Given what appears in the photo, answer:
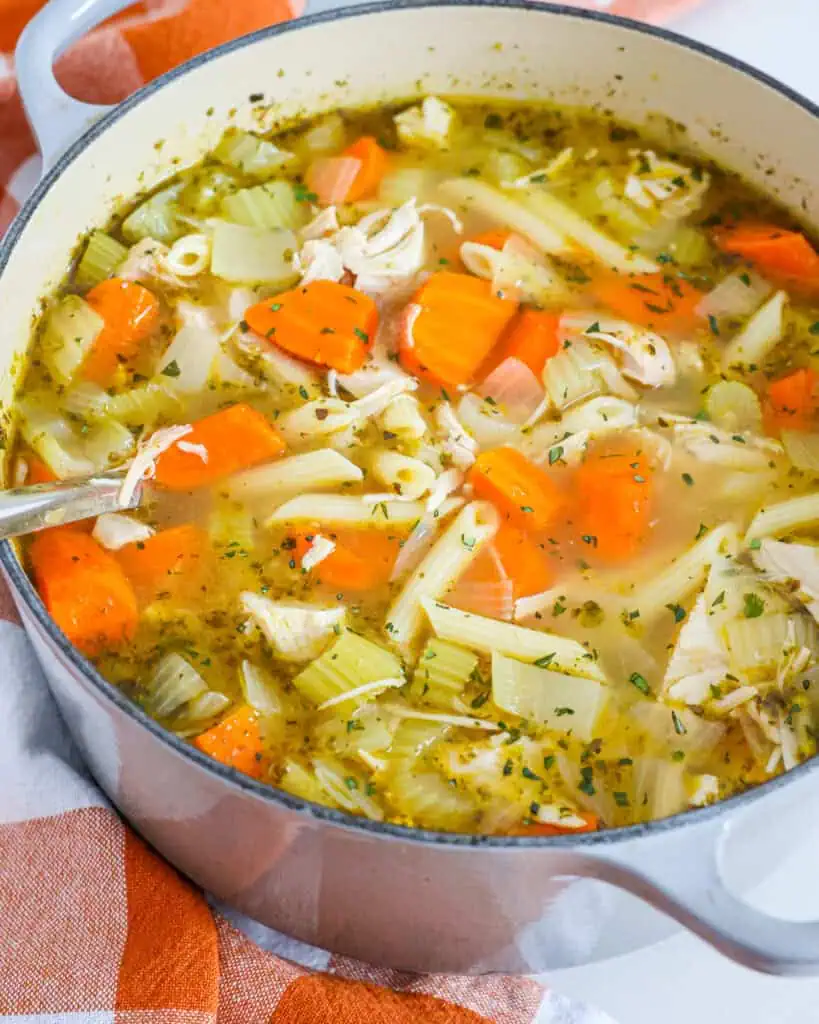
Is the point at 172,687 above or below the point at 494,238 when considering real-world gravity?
below

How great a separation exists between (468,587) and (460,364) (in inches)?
18.3

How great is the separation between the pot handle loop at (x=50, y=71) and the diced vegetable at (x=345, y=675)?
3.32ft

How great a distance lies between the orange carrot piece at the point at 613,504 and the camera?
2064mm

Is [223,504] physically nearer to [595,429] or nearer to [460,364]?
[460,364]

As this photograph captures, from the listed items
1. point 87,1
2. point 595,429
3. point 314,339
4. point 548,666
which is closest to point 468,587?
point 548,666

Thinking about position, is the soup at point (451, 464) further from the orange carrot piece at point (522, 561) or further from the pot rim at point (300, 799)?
the pot rim at point (300, 799)

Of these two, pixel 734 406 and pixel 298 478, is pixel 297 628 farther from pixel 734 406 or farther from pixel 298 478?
pixel 734 406

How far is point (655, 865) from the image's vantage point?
1.43 m

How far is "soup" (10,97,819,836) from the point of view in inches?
72.3

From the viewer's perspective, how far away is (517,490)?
6.81 feet

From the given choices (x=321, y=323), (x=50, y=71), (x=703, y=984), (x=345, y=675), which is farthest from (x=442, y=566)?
(x=50, y=71)

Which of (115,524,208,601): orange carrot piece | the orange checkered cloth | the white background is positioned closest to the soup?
(115,524,208,601): orange carrot piece

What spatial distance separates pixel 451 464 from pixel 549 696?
0.47 meters

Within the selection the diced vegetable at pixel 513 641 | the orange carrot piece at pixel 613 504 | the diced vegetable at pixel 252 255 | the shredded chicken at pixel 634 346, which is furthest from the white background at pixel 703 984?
the diced vegetable at pixel 252 255
